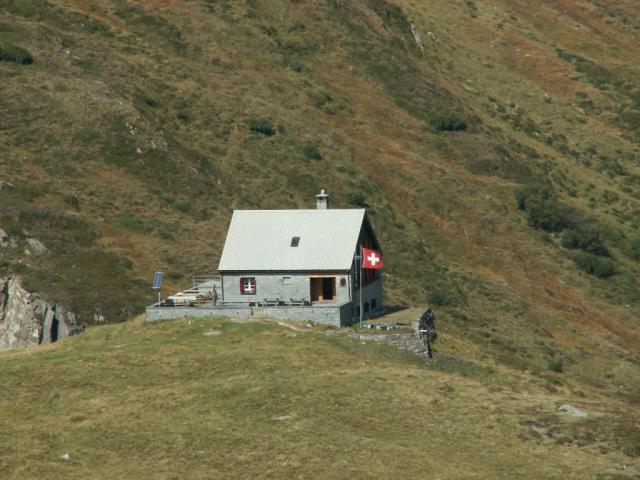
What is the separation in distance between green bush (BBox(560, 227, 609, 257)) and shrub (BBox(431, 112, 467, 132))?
782 inches

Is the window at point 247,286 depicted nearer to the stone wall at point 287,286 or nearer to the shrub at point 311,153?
the stone wall at point 287,286

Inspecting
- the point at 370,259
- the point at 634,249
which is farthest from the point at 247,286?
the point at 634,249

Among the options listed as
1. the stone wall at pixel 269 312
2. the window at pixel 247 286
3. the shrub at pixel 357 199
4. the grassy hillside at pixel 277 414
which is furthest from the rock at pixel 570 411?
the shrub at pixel 357 199

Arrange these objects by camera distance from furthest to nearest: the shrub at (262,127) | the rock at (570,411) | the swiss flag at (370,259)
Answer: the shrub at (262,127), the swiss flag at (370,259), the rock at (570,411)

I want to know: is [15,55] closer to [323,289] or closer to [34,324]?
[34,324]

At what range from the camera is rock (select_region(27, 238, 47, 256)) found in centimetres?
8049

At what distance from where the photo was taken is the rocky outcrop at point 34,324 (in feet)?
239

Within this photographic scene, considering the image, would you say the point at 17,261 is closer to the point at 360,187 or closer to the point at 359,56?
the point at 360,187

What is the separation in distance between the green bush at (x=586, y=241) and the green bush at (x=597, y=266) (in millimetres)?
2457

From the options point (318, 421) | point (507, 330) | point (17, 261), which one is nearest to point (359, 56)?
point (507, 330)

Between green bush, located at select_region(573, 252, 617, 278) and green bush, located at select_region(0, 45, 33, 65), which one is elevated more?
green bush, located at select_region(0, 45, 33, 65)

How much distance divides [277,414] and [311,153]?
65718mm

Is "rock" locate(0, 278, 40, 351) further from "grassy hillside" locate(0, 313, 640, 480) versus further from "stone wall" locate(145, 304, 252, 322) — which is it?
"stone wall" locate(145, 304, 252, 322)

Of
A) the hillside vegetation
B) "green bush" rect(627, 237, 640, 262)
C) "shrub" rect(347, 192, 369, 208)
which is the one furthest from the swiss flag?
"green bush" rect(627, 237, 640, 262)
